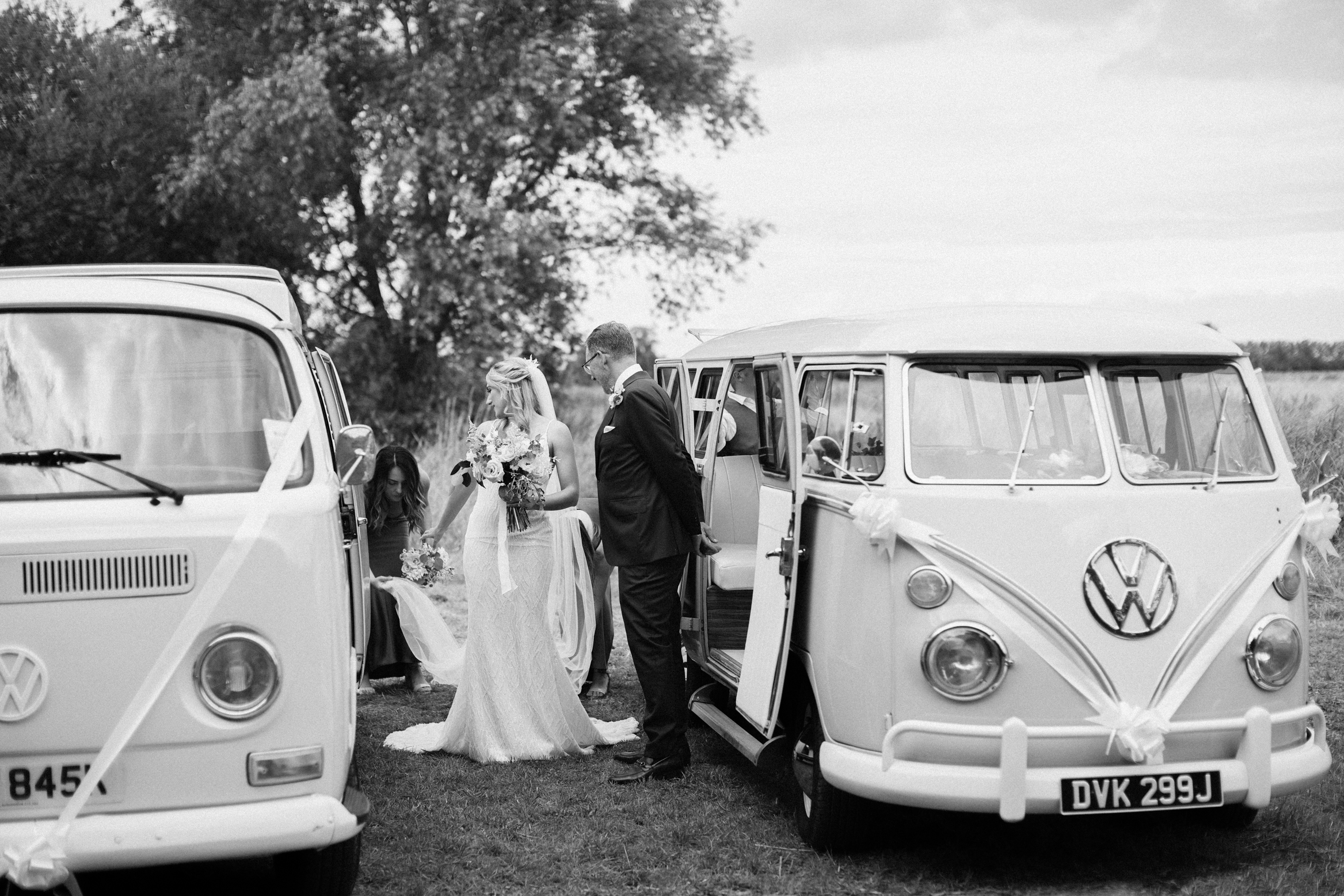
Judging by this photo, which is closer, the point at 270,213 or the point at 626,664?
the point at 626,664

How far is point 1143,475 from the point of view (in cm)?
509

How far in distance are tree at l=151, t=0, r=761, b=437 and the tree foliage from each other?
5 centimetres

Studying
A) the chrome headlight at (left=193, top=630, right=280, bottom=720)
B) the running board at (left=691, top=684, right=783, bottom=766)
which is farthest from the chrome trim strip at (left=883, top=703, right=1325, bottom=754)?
the chrome headlight at (left=193, top=630, right=280, bottom=720)

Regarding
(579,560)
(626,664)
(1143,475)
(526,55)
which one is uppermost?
(526,55)

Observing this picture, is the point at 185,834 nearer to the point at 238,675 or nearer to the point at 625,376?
the point at 238,675

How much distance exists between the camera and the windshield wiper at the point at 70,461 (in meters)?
4.04

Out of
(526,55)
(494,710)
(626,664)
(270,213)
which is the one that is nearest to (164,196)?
(270,213)

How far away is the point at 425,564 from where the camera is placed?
832 cm

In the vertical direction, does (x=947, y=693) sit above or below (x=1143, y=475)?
below

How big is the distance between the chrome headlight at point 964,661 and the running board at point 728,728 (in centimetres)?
119

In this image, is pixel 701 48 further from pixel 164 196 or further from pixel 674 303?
pixel 164 196

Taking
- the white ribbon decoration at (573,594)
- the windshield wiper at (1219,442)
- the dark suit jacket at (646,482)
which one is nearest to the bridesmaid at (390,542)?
the white ribbon decoration at (573,594)

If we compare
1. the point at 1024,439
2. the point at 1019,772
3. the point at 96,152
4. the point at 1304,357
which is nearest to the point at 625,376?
the point at 1024,439

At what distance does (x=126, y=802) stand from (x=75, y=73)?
25.5 meters
